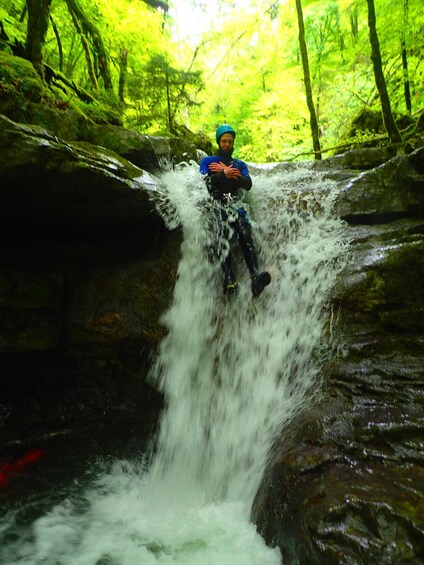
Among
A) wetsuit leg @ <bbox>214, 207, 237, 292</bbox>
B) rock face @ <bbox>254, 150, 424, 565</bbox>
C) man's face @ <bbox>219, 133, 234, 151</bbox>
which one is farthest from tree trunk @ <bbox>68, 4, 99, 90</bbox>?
rock face @ <bbox>254, 150, 424, 565</bbox>

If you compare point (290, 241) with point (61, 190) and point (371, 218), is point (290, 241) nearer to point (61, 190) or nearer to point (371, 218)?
point (371, 218)

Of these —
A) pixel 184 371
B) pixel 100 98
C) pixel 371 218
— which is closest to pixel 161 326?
pixel 184 371

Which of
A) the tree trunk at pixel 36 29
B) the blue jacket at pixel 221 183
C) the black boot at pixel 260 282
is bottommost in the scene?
the black boot at pixel 260 282

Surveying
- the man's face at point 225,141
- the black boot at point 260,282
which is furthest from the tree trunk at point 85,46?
the black boot at point 260,282

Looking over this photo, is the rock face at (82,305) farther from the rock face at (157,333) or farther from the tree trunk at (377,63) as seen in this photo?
the tree trunk at (377,63)

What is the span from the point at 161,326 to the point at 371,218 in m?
3.76

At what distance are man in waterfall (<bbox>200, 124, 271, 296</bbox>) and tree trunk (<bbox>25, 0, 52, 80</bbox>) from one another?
368 centimetres

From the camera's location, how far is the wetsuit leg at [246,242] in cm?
516

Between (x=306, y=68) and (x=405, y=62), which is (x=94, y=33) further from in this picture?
(x=405, y=62)

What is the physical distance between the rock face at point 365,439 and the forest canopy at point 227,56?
18.9 ft

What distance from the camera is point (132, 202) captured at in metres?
5.12

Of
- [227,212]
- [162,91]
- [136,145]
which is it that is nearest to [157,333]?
[227,212]

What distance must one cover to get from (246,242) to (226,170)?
1.33 m

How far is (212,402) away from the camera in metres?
4.50
